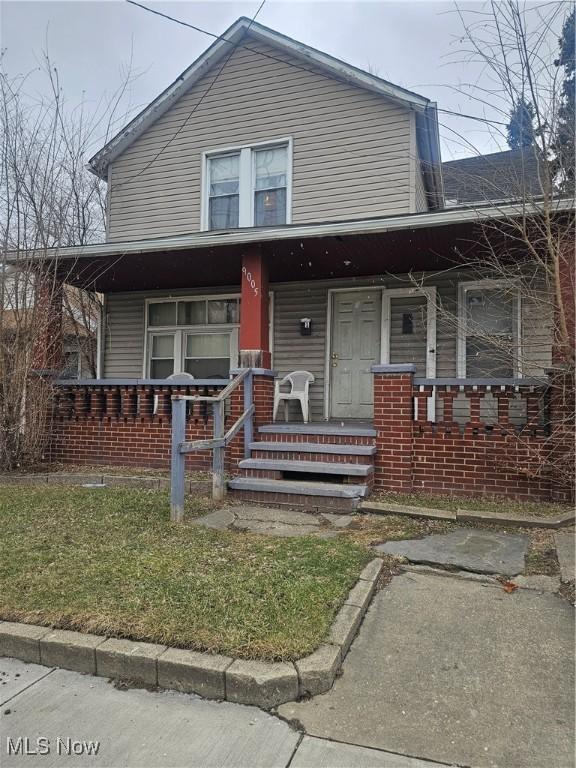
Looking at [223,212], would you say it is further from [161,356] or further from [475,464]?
[475,464]

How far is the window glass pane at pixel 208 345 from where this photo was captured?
8.95 metres

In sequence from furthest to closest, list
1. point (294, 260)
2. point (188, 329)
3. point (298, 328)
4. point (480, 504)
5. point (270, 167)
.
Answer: point (188, 329) < point (270, 167) < point (298, 328) < point (294, 260) < point (480, 504)

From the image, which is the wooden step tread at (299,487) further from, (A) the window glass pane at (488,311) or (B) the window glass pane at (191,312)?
(B) the window glass pane at (191,312)

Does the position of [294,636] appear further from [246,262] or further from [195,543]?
[246,262]

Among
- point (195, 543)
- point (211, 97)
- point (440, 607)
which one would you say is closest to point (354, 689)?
point (440, 607)

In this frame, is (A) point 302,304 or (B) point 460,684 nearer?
(B) point 460,684

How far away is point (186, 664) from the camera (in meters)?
2.17

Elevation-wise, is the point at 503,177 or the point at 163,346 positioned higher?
the point at 503,177

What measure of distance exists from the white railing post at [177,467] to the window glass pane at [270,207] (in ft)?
15.9

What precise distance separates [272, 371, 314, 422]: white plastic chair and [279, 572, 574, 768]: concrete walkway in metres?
4.86

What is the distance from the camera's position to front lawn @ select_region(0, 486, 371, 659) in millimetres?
2426

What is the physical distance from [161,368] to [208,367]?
0.98 metres

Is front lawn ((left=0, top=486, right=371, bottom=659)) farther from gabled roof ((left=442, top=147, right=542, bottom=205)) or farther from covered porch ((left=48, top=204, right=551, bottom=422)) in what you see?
gabled roof ((left=442, top=147, right=542, bottom=205))

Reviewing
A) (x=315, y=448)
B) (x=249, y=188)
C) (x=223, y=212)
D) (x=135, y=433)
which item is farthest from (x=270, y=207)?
(x=315, y=448)
